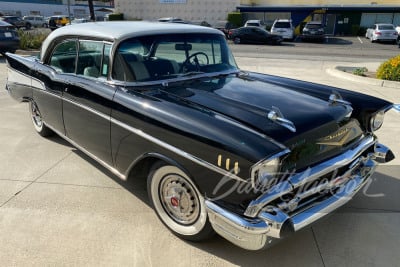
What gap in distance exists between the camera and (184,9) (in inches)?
1623

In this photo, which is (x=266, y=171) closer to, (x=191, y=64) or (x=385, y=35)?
(x=191, y=64)

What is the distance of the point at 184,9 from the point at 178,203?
4121 cm

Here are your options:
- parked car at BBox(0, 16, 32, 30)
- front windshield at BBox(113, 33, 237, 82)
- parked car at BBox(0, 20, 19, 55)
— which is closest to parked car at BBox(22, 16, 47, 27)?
parked car at BBox(0, 16, 32, 30)

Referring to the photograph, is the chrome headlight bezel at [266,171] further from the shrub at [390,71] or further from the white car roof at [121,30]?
the shrub at [390,71]

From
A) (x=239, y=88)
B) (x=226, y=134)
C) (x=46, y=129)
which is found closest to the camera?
(x=226, y=134)

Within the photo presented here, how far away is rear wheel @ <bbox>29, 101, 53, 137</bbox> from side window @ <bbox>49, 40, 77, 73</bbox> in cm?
97

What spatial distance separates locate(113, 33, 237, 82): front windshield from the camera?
338 cm

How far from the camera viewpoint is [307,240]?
9.80 feet

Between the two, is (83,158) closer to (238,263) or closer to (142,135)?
(142,135)

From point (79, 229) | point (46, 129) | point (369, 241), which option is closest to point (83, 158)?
point (46, 129)

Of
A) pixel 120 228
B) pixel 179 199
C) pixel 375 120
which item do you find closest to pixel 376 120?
pixel 375 120

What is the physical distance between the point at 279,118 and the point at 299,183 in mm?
491

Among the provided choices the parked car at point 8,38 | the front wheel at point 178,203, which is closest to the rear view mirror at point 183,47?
the front wheel at point 178,203

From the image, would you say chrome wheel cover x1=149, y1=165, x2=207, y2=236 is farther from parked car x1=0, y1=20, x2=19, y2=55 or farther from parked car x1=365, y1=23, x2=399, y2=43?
parked car x1=365, y1=23, x2=399, y2=43
